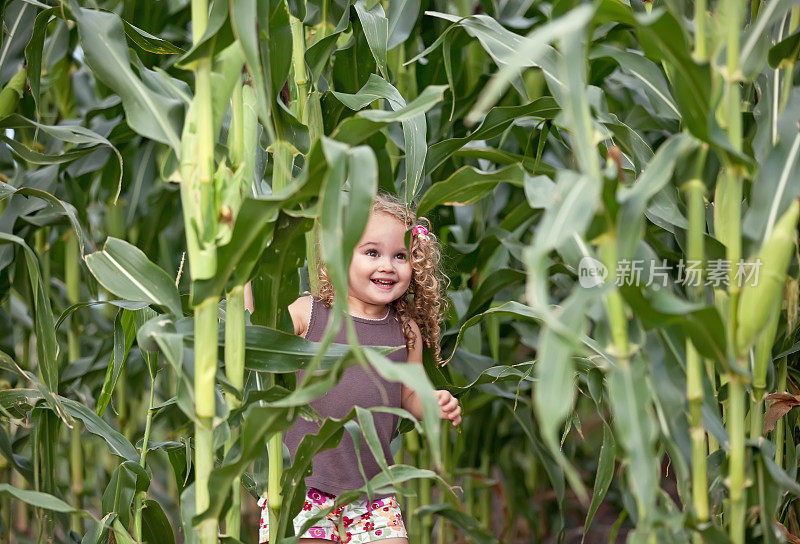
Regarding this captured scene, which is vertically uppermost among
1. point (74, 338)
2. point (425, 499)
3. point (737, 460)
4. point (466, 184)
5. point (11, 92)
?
point (11, 92)

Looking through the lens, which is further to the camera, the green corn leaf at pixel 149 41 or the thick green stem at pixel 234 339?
the green corn leaf at pixel 149 41

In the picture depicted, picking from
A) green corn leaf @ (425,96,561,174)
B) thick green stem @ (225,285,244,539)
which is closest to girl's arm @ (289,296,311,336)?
green corn leaf @ (425,96,561,174)

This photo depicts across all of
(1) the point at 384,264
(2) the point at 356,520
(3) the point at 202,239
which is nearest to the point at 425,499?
(2) the point at 356,520

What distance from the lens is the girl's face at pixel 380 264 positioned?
1653mm

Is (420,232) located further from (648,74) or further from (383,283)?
(648,74)

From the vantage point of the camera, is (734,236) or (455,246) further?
(455,246)

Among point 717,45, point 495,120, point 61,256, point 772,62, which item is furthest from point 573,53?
point 61,256

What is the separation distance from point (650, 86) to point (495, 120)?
28 cm

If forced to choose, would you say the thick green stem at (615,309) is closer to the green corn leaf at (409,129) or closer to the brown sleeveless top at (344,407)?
the green corn leaf at (409,129)

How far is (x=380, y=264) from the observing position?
5.42ft

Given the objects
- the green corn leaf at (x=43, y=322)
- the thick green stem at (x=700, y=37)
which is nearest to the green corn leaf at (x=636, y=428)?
the thick green stem at (x=700, y=37)

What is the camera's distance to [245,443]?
1.10 meters

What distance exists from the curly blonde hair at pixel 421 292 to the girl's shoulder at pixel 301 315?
31 mm

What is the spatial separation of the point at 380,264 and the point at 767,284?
78cm
